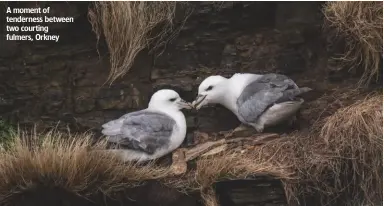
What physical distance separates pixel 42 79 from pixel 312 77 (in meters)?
1.34

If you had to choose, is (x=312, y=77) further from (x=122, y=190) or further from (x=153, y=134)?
(x=122, y=190)

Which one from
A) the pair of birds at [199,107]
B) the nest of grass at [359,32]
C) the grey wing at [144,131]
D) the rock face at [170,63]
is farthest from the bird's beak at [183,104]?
the nest of grass at [359,32]

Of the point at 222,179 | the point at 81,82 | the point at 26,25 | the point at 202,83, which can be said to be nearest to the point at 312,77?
the point at 202,83

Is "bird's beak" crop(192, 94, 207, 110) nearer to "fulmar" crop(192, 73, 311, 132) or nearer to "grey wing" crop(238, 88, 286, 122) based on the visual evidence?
"fulmar" crop(192, 73, 311, 132)

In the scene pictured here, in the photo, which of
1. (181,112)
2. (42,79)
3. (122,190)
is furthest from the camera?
(42,79)

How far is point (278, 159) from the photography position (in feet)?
11.6

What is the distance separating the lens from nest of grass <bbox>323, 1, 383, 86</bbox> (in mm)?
3744

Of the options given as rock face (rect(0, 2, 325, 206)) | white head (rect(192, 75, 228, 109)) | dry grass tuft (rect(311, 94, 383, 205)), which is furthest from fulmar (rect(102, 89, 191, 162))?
dry grass tuft (rect(311, 94, 383, 205))

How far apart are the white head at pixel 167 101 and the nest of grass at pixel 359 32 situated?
811mm

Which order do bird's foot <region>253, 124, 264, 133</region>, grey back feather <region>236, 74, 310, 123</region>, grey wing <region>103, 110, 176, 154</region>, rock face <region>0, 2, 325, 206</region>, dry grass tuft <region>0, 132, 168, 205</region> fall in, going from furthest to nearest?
rock face <region>0, 2, 325, 206</region>
bird's foot <region>253, 124, 264, 133</region>
grey back feather <region>236, 74, 310, 123</region>
grey wing <region>103, 110, 176, 154</region>
dry grass tuft <region>0, 132, 168, 205</region>

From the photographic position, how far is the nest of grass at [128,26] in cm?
381

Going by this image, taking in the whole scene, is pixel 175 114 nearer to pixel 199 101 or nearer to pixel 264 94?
pixel 199 101

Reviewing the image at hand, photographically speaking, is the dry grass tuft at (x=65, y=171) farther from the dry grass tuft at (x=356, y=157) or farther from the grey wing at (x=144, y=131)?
the dry grass tuft at (x=356, y=157)

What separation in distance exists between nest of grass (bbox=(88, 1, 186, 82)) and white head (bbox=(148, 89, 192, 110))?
283mm
